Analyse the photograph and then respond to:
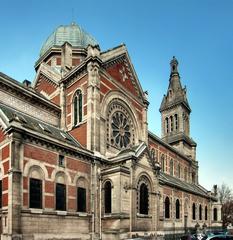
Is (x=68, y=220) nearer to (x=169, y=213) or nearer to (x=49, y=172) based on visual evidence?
(x=49, y=172)

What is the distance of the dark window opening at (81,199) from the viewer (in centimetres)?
2860

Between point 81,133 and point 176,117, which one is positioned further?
point 176,117

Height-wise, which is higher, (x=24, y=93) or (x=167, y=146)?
(x=24, y=93)

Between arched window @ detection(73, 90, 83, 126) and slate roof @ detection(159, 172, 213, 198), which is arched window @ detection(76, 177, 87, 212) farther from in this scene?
slate roof @ detection(159, 172, 213, 198)

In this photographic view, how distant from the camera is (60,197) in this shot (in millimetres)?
26656

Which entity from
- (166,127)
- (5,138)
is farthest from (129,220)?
(166,127)

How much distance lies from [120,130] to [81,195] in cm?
1038

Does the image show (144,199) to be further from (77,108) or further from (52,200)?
(77,108)

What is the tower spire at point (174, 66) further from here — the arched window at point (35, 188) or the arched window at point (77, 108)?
the arched window at point (35, 188)

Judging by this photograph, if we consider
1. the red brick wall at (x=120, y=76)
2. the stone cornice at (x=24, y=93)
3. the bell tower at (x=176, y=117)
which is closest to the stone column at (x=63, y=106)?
the stone cornice at (x=24, y=93)

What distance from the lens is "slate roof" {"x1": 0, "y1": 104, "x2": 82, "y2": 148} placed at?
941 inches

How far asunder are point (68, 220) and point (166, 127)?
47.3 m

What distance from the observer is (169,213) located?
148 ft

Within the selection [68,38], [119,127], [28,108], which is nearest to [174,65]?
[68,38]
